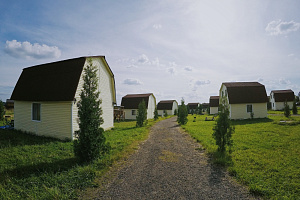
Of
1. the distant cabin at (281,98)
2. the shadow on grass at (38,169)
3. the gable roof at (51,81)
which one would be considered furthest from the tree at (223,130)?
the distant cabin at (281,98)

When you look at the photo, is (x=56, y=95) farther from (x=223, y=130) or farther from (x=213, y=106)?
(x=213, y=106)

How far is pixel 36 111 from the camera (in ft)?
44.3

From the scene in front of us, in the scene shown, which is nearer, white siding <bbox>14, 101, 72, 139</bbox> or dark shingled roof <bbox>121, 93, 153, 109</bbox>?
white siding <bbox>14, 101, 72, 139</bbox>

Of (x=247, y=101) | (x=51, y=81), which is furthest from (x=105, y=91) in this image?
(x=247, y=101)

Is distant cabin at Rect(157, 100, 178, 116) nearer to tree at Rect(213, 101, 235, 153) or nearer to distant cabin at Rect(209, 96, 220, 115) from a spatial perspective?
distant cabin at Rect(209, 96, 220, 115)

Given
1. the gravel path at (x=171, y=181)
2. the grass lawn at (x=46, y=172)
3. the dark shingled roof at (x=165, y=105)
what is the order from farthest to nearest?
the dark shingled roof at (x=165, y=105)
the grass lawn at (x=46, y=172)
the gravel path at (x=171, y=181)

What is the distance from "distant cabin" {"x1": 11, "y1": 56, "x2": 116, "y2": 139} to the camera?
11680mm

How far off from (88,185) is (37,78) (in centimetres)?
1434

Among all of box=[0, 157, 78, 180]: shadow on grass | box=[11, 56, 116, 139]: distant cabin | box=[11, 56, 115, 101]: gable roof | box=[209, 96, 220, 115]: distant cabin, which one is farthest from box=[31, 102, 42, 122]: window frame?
box=[209, 96, 220, 115]: distant cabin

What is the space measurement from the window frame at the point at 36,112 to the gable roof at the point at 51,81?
615 mm

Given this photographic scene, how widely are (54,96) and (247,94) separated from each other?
27272 mm

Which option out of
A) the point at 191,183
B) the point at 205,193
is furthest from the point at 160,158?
the point at 205,193

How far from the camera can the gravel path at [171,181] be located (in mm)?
4434

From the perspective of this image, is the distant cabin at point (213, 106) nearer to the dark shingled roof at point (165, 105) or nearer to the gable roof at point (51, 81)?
the dark shingled roof at point (165, 105)
